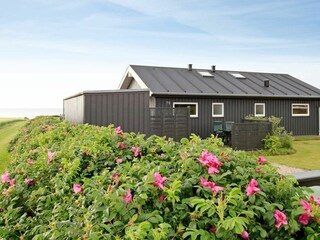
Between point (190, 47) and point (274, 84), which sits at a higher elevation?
point (190, 47)

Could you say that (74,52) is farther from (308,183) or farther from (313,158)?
(308,183)

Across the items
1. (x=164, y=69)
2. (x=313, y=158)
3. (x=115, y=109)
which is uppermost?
(x=164, y=69)

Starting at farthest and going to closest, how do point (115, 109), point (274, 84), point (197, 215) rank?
point (274, 84) < point (115, 109) < point (197, 215)

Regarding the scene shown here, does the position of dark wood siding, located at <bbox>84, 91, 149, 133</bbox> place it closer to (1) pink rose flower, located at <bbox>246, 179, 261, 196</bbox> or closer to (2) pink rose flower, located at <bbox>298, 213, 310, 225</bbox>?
(1) pink rose flower, located at <bbox>246, 179, 261, 196</bbox>

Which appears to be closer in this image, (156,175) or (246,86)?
(156,175)

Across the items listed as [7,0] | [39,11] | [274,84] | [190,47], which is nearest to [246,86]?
[274,84]

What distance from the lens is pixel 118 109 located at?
1097cm

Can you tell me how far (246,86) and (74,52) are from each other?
12.3m

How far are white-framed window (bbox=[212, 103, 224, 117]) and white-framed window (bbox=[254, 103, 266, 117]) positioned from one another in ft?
8.53

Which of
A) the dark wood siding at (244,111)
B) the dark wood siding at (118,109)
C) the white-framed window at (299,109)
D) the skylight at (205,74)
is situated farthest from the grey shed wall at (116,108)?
the white-framed window at (299,109)

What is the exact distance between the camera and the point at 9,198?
9.79 ft

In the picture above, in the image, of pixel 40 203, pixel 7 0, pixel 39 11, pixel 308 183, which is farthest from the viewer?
pixel 39 11

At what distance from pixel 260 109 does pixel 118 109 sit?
1198 cm

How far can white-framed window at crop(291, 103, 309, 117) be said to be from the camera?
20.8 metres
